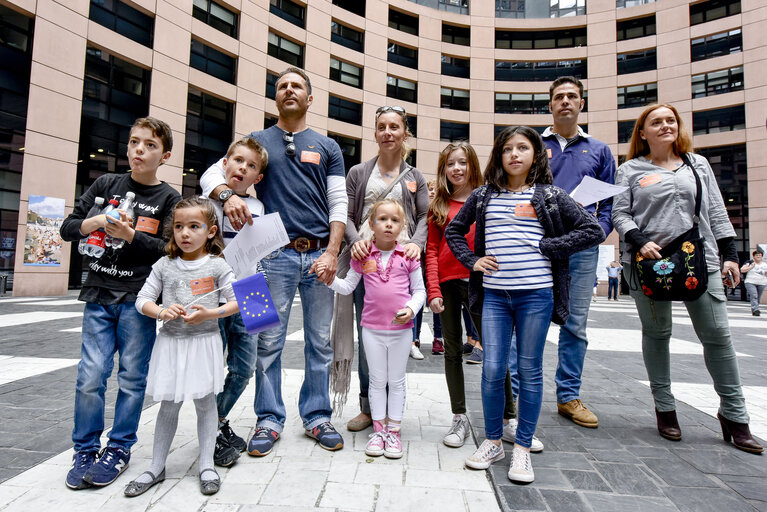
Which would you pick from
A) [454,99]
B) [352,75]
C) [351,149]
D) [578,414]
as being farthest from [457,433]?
[454,99]

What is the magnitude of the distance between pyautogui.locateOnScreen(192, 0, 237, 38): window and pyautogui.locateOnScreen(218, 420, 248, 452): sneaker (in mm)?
18612

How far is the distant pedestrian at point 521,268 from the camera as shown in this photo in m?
2.38

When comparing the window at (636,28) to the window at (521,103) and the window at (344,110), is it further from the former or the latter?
the window at (344,110)

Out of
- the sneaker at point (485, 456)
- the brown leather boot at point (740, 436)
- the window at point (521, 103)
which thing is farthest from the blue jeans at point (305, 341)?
the window at point (521, 103)

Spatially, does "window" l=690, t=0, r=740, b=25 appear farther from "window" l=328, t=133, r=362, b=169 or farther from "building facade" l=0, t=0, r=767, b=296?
"window" l=328, t=133, r=362, b=169

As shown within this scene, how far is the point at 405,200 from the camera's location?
10.2ft

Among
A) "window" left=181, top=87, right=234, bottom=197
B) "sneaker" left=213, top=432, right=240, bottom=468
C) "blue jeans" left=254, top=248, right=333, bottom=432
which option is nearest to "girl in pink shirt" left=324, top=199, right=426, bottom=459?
"blue jeans" left=254, top=248, right=333, bottom=432

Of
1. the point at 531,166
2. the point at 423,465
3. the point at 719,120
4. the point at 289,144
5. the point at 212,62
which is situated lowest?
the point at 423,465

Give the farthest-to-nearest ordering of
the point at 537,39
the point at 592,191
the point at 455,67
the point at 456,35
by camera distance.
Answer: the point at 537,39, the point at 456,35, the point at 455,67, the point at 592,191

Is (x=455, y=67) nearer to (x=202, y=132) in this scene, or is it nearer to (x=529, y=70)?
(x=529, y=70)

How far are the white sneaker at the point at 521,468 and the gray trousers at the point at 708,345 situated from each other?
4.49 feet

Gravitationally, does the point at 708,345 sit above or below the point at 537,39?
below

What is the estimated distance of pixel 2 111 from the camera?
1179cm

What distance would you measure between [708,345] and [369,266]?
251cm
